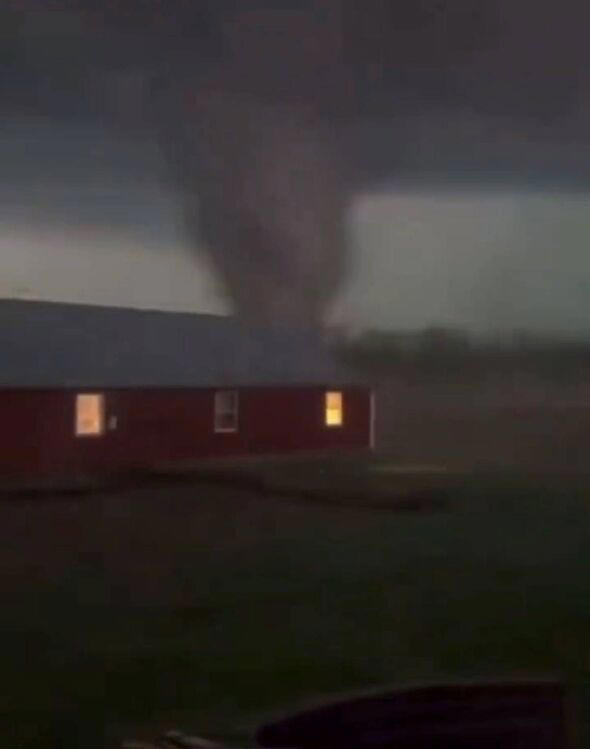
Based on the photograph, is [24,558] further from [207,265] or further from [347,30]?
[347,30]

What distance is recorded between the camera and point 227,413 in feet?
7.20

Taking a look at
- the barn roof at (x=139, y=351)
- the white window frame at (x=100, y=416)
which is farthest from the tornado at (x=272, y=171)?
the white window frame at (x=100, y=416)

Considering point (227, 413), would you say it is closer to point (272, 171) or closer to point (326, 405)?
point (326, 405)

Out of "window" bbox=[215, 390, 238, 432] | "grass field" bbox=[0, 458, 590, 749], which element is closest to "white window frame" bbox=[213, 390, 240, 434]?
"window" bbox=[215, 390, 238, 432]

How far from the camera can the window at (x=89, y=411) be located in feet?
6.98

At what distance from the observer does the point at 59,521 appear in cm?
221

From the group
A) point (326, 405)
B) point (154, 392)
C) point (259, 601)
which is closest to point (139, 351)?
point (154, 392)

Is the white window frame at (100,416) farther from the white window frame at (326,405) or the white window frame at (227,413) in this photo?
the white window frame at (326,405)

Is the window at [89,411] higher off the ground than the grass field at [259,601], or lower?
higher

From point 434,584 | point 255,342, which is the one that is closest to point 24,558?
point 255,342

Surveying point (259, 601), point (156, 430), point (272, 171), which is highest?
point (272, 171)

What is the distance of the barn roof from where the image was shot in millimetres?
2105

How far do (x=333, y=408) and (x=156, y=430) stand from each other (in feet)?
0.77

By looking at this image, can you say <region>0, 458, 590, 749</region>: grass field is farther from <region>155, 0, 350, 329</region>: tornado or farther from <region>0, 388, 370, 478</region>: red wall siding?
<region>155, 0, 350, 329</region>: tornado
